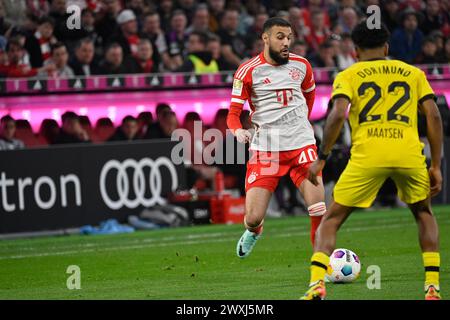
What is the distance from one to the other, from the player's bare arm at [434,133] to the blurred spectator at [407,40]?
538 inches

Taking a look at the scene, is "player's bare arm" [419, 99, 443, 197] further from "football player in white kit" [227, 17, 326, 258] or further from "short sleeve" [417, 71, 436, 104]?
"football player in white kit" [227, 17, 326, 258]

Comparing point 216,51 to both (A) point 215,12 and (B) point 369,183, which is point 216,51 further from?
(B) point 369,183

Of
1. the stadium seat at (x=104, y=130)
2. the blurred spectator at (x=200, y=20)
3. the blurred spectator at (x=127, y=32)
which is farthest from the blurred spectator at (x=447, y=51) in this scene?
the stadium seat at (x=104, y=130)

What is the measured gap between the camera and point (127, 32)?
19594mm

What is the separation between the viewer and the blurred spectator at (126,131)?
1827 cm

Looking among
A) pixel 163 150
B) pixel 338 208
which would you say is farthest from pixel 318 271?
pixel 163 150

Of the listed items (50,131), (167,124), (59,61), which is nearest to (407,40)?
(167,124)

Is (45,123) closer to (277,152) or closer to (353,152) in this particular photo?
(277,152)

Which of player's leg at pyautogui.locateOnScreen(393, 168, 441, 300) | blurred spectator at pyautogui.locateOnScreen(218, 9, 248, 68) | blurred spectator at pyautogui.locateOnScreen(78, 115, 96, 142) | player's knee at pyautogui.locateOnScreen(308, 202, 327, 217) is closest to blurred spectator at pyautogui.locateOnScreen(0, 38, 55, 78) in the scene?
blurred spectator at pyautogui.locateOnScreen(78, 115, 96, 142)

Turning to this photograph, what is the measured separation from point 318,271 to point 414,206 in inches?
34.0

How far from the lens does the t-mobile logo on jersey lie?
11047 millimetres

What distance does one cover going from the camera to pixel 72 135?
17.8 metres
